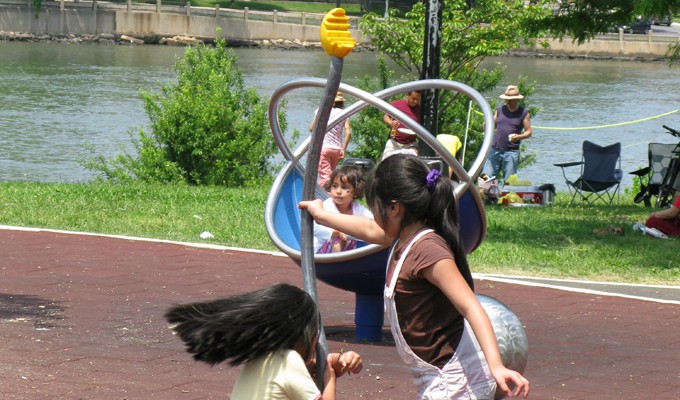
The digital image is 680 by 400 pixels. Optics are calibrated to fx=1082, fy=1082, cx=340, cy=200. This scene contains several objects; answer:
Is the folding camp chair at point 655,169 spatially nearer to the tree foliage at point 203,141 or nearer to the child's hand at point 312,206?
the tree foliage at point 203,141

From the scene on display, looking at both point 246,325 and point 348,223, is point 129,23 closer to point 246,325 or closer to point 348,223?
point 348,223

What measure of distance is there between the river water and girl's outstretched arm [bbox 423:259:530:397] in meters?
16.0

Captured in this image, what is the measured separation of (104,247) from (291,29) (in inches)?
2378

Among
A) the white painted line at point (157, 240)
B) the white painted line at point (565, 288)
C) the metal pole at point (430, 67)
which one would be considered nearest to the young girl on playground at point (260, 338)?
the white painted line at point (565, 288)

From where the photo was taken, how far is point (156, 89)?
121ft

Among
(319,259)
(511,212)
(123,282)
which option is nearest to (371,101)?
(319,259)

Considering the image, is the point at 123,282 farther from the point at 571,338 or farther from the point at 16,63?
the point at 16,63

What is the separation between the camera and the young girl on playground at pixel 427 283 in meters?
3.60

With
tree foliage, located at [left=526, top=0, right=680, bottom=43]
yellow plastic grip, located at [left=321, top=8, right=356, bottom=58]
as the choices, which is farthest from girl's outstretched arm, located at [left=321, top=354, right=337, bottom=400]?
tree foliage, located at [left=526, top=0, right=680, bottom=43]

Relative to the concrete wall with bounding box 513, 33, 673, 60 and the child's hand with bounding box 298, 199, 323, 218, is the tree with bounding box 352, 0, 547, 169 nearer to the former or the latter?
the child's hand with bounding box 298, 199, 323, 218

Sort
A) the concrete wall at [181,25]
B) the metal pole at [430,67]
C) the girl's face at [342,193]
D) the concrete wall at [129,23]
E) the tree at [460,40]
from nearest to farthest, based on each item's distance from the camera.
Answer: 1. the girl's face at [342,193]
2. the metal pole at [430,67]
3. the tree at [460,40]
4. the concrete wall at [129,23]
5. the concrete wall at [181,25]

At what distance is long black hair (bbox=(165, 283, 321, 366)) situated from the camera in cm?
317

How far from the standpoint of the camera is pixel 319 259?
20.8 ft

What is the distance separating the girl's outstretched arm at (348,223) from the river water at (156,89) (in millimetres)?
15368
